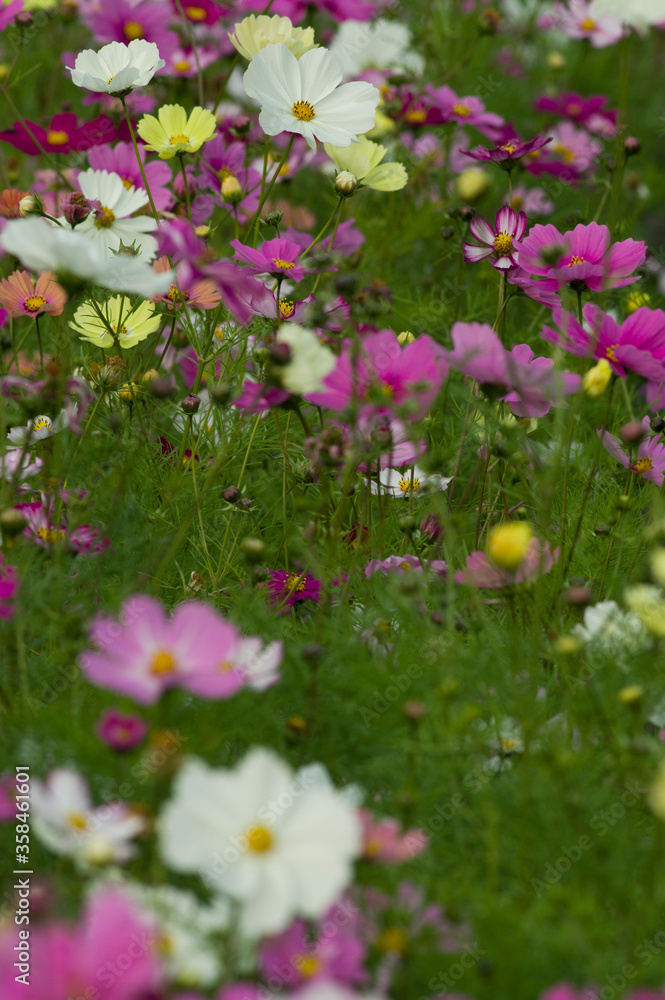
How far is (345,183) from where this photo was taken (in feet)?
3.64

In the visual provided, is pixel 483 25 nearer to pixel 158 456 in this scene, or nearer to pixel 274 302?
pixel 274 302

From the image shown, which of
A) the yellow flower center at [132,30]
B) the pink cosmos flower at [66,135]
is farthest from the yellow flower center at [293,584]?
the yellow flower center at [132,30]

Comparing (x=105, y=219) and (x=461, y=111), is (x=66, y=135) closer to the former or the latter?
(x=105, y=219)

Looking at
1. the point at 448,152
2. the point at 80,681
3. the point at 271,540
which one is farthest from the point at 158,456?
the point at 448,152

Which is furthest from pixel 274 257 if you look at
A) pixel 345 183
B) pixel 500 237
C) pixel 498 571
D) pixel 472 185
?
pixel 498 571

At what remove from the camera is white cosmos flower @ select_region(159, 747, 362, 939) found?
52 cm

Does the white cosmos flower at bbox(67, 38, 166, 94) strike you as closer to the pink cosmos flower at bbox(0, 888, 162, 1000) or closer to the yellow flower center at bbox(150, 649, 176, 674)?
the yellow flower center at bbox(150, 649, 176, 674)

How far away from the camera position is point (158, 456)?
1.18m

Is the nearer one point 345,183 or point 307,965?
point 307,965

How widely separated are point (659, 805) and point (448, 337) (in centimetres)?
101

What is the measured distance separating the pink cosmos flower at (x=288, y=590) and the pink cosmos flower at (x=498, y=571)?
18 centimetres

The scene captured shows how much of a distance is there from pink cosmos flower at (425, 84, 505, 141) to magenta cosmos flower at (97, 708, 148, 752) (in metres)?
1.22

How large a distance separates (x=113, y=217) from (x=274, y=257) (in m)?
0.26

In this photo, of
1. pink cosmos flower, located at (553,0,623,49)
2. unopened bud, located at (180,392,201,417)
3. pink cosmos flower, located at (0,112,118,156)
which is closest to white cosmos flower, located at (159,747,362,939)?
unopened bud, located at (180,392,201,417)
